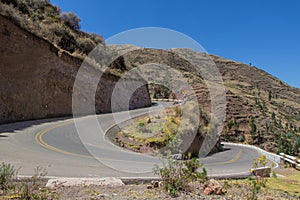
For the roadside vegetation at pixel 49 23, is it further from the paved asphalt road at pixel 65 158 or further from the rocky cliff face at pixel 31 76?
the paved asphalt road at pixel 65 158

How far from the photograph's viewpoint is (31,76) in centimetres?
2047

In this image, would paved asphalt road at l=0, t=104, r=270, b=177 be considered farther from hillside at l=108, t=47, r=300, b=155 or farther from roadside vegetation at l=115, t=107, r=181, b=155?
hillside at l=108, t=47, r=300, b=155

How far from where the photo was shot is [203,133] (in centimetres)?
1727

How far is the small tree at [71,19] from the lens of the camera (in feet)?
127

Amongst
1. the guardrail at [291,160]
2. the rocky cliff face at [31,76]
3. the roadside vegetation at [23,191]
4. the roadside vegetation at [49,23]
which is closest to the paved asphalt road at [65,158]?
the roadside vegetation at [23,191]

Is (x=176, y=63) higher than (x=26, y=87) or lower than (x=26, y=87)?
higher

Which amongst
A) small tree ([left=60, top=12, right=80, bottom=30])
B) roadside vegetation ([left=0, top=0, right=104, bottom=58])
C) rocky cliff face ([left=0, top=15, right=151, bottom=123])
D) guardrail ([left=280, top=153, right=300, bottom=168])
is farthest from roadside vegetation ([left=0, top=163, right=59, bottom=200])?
small tree ([left=60, top=12, right=80, bottom=30])

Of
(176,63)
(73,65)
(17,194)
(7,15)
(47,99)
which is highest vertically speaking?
(176,63)

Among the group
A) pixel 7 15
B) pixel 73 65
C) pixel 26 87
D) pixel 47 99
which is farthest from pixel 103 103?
pixel 7 15

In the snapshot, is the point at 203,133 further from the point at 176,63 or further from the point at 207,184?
the point at 176,63

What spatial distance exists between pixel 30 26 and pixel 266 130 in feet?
161

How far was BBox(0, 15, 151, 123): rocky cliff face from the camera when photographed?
58.8ft

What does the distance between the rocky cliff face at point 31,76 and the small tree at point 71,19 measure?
49.6ft

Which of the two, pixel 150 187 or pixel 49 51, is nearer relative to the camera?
pixel 150 187
